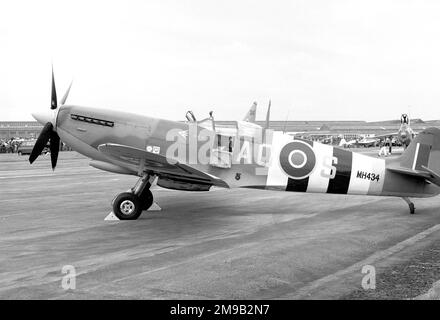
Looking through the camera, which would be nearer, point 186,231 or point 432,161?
point 186,231

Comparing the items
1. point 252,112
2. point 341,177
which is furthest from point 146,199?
point 252,112

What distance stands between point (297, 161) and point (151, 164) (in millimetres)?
3371

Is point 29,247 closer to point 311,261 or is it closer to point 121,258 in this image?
point 121,258

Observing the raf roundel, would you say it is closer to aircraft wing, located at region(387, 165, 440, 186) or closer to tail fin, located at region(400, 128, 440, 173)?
aircraft wing, located at region(387, 165, 440, 186)

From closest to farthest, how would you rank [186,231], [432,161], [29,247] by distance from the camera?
[29,247]
[186,231]
[432,161]

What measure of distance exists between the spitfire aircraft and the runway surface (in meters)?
0.76

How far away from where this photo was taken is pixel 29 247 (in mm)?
7473

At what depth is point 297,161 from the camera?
10.8 metres

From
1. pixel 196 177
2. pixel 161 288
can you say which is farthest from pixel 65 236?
pixel 161 288

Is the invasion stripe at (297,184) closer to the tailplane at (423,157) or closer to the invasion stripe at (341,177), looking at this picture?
the invasion stripe at (341,177)

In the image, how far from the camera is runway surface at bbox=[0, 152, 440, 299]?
17.4ft

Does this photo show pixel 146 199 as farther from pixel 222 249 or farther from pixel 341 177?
pixel 341 177

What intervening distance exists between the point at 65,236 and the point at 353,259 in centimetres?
497

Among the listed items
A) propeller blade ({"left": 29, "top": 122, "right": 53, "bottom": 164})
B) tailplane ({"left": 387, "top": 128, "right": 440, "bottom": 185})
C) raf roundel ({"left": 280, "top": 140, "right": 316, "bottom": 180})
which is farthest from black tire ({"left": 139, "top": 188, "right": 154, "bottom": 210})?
tailplane ({"left": 387, "top": 128, "right": 440, "bottom": 185})
